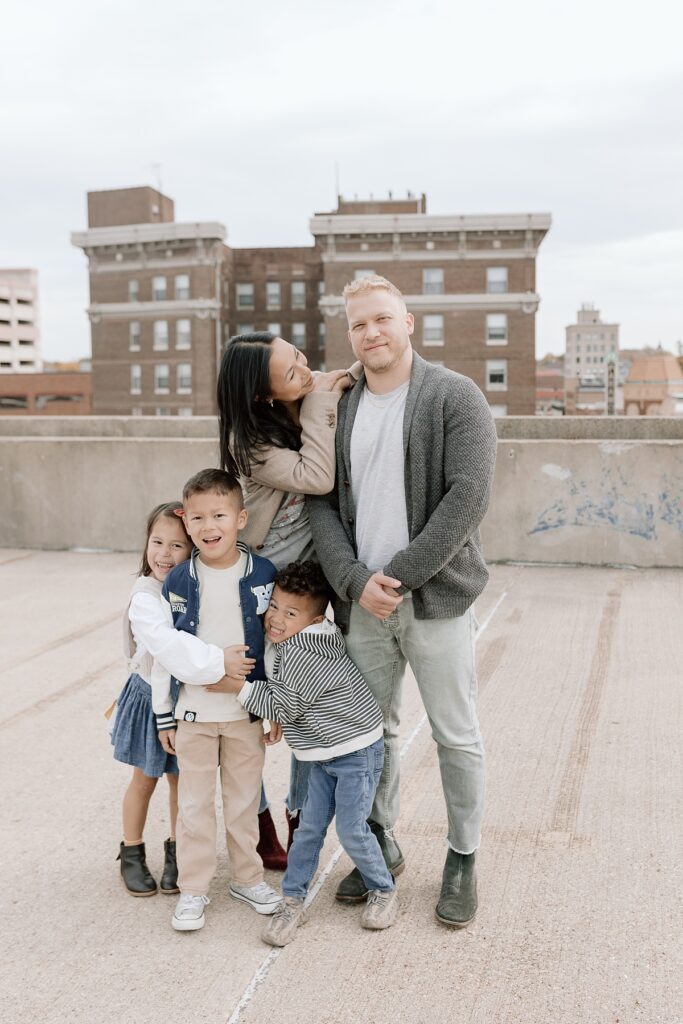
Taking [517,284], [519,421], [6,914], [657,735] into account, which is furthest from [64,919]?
[517,284]

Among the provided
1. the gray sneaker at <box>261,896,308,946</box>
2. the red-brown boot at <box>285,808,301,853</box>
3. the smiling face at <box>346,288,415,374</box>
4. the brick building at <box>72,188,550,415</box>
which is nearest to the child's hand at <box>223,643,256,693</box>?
the red-brown boot at <box>285,808,301,853</box>

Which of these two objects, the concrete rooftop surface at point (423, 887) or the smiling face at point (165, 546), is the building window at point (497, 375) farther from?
the smiling face at point (165, 546)

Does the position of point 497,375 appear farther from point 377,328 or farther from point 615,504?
point 377,328

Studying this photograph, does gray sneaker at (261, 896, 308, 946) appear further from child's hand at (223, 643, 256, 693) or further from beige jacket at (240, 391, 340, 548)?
beige jacket at (240, 391, 340, 548)

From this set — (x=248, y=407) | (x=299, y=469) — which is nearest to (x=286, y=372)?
(x=248, y=407)

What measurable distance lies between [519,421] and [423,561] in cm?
634

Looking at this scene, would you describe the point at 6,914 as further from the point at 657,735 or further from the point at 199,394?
the point at 199,394

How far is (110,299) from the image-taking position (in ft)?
194

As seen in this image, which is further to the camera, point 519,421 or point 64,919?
point 519,421

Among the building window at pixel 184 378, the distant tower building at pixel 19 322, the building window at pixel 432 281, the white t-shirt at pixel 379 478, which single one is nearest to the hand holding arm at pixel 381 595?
the white t-shirt at pixel 379 478

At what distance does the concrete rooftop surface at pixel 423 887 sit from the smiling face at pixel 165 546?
116cm

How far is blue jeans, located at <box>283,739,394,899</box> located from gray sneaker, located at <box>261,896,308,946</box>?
1.2 inches

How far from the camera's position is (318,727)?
2.99 m

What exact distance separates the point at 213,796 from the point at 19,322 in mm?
155176
